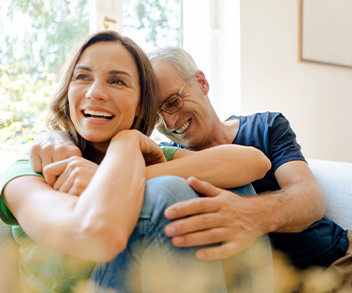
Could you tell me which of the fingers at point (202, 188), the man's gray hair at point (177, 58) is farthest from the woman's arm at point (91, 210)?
the man's gray hair at point (177, 58)

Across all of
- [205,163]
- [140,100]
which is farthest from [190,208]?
[140,100]

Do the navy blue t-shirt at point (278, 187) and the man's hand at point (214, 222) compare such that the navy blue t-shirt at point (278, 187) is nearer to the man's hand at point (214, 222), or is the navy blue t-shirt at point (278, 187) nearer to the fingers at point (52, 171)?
the man's hand at point (214, 222)

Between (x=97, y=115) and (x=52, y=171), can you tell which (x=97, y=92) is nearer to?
(x=97, y=115)

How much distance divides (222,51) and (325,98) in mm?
896

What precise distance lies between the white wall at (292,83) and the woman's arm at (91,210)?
164 cm

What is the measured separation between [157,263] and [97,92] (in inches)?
18.6

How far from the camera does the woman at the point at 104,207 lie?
67 centimetres

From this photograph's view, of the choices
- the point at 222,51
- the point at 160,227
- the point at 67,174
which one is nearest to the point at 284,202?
the point at 160,227

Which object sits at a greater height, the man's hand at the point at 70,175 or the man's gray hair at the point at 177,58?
the man's gray hair at the point at 177,58

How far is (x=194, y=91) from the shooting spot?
58.1 inches

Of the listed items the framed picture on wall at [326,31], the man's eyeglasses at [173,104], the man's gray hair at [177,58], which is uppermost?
the framed picture on wall at [326,31]

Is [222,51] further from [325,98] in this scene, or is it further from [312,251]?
[312,251]

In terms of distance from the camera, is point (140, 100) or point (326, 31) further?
point (326, 31)

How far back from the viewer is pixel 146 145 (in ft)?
3.20
